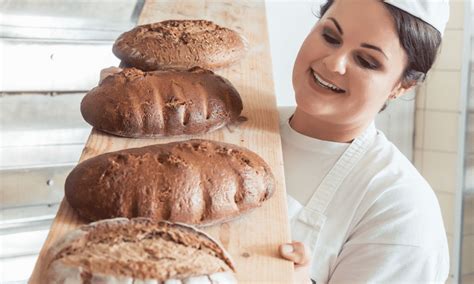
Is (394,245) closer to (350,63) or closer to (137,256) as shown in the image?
(350,63)

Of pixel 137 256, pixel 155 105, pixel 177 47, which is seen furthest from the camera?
pixel 177 47

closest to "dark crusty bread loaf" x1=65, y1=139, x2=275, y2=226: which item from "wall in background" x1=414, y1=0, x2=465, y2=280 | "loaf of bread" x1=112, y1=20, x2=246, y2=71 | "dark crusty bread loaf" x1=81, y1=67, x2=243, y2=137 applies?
"dark crusty bread loaf" x1=81, y1=67, x2=243, y2=137

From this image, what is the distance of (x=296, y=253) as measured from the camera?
2.62 ft

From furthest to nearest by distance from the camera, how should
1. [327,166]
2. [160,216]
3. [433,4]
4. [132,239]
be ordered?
1. [327,166]
2. [433,4]
3. [160,216]
4. [132,239]

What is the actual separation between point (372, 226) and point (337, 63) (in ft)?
0.89

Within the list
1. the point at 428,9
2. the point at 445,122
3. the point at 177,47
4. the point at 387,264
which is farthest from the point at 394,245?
the point at 445,122

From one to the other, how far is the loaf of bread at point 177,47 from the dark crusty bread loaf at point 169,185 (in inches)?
15.2

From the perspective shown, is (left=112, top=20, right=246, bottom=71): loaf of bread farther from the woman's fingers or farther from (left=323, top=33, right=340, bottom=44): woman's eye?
the woman's fingers

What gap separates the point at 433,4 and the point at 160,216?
62 cm

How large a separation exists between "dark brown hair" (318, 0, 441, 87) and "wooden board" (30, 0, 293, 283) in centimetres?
23

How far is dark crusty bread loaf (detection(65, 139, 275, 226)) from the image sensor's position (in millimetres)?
795

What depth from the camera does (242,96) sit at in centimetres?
124

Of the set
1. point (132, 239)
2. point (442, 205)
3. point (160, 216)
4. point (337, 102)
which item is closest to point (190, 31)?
point (337, 102)

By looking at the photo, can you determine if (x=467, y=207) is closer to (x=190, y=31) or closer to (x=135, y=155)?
(x=190, y=31)
